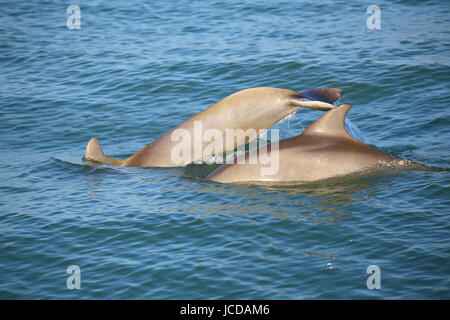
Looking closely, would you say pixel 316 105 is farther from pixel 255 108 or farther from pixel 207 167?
pixel 207 167

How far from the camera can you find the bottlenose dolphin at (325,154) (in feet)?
35.8

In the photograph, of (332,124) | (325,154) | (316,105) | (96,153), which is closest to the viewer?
(316,105)

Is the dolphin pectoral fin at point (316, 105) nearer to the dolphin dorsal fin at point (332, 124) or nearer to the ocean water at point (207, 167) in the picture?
the dolphin dorsal fin at point (332, 124)

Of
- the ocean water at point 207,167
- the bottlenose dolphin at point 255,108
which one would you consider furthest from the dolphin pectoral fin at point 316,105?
the ocean water at point 207,167

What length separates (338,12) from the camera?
23766mm

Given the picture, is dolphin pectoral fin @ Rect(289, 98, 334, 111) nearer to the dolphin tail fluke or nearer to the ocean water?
the ocean water

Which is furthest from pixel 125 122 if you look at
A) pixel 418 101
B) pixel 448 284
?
pixel 448 284

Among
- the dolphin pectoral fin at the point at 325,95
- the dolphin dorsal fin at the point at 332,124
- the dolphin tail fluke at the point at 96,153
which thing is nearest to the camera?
the dolphin dorsal fin at the point at 332,124

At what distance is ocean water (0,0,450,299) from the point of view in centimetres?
891

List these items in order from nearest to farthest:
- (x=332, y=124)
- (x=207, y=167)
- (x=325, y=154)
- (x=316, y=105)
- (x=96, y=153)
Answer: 1. (x=316, y=105)
2. (x=332, y=124)
3. (x=325, y=154)
4. (x=207, y=167)
5. (x=96, y=153)

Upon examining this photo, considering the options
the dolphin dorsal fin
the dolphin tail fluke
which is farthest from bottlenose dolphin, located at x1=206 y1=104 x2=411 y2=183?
the dolphin tail fluke

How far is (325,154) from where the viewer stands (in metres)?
11.0

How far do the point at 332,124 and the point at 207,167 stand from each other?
9.23 feet

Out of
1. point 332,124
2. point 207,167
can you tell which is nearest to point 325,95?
point 332,124
